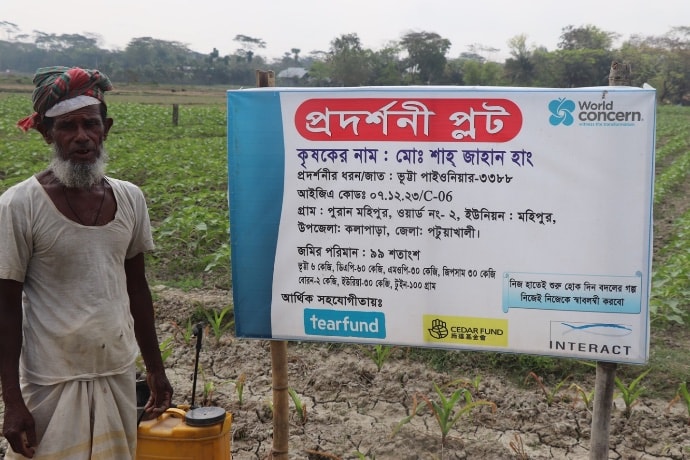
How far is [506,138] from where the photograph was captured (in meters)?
2.77

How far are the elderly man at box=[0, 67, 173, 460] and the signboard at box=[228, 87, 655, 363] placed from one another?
22.6 inches

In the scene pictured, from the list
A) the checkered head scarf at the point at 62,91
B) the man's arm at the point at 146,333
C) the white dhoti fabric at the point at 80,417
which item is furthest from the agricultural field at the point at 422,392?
the checkered head scarf at the point at 62,91

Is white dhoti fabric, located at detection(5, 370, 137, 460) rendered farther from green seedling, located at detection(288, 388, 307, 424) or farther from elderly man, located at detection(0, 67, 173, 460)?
green seedling, located at detection(288, 388, 307, 424)

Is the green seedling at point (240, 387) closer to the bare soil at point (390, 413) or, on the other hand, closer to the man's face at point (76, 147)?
the bare soil at point (390, 413)

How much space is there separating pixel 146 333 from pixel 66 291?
1.56 feet

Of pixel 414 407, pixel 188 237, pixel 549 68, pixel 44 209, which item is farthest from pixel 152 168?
pixel 549 68

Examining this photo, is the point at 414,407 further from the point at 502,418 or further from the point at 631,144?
the point at 631,144

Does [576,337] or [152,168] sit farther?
[152,168]

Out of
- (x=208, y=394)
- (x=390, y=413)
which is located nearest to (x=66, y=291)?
(x=208, y=394)

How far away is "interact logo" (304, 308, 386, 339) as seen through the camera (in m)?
2.99

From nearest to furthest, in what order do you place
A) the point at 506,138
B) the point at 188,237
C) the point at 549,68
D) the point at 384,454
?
the point at 506,138 < the point at 384,454 < the point at 188,237 < the point at 549,68

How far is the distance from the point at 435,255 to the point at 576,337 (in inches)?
24.4

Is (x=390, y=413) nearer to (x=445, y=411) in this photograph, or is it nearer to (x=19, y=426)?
(x=445, y=411)

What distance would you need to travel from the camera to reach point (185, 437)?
9.58ft
